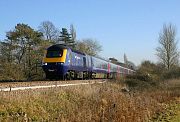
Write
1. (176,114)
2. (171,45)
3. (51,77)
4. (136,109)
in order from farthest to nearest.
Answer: (171,45) < (51,77) < (176,114) < (136,109)

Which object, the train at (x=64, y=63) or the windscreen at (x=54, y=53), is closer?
the train at (x=64, y=63)

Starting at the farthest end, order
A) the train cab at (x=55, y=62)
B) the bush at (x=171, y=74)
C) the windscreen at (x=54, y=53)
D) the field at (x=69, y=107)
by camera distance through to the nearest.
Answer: the bush at (x=171, y=74) → the windscreen at (x=54, y=53) → the train cab at (x=55, y=62) → the field at (x=69, y=107)

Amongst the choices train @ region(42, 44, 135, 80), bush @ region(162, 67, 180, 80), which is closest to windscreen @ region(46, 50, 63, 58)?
train @ region(42, 44, 135, 80)

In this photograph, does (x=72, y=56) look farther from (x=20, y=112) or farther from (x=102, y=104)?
(x=20, y=112)

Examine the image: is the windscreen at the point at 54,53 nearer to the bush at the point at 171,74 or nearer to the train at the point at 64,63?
the train at the point at 64,63

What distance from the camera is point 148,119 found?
1878cm

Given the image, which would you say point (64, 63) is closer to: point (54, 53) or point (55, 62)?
point (55, 62)

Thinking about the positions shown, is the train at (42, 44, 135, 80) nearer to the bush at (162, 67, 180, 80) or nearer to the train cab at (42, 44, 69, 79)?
the train cab at (42, 44, 69, 79)

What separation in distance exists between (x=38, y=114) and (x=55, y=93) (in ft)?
13.6

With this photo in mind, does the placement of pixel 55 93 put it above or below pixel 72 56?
below

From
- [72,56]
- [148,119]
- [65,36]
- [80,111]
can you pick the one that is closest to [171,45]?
[65,36]

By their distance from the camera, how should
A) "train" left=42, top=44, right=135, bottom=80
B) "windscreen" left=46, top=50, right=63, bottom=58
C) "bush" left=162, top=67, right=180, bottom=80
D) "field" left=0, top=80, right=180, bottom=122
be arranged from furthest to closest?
"bush" left=162, top=67, right=180, bottom=80 → "windscreen" left=46, top=50, right=63, bottom=58 → "train" left=42, top=44, right=135, bottom=80 → "field" left=0, top=80, right=180, bottom=122

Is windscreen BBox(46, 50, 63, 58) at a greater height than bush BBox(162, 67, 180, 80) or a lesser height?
greater

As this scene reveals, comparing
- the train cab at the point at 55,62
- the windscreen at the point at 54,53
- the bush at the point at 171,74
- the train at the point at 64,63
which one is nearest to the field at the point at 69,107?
the train cab at the point at 55,62
